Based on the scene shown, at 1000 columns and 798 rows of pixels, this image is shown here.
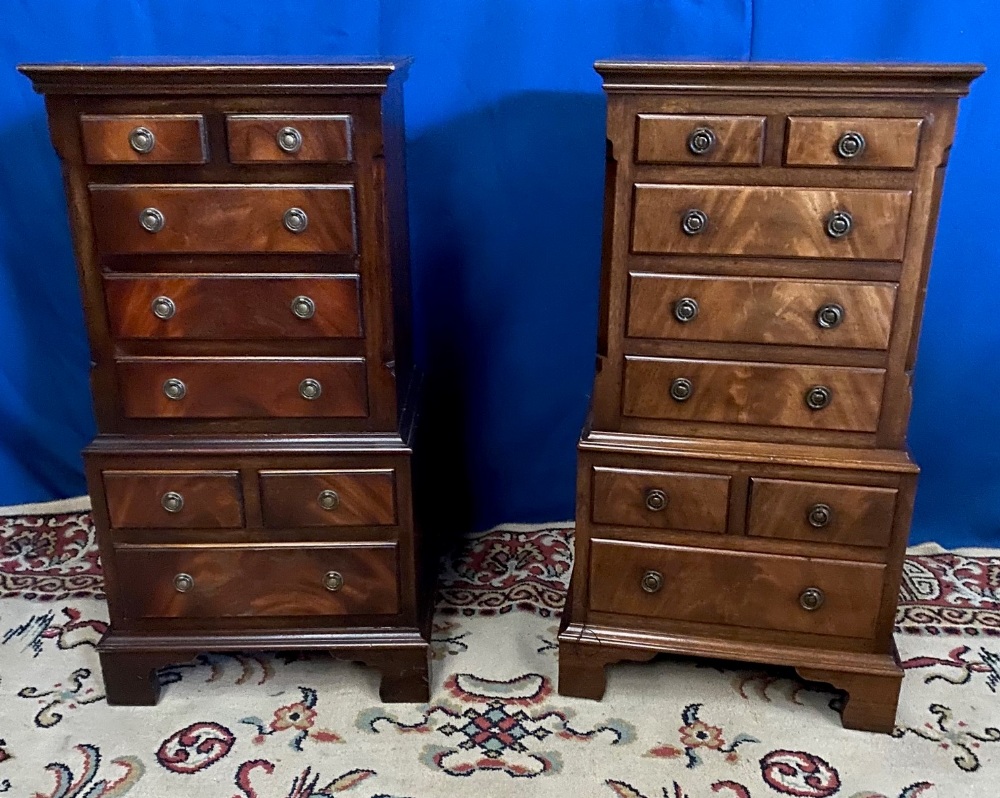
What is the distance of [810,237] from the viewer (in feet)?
5.51

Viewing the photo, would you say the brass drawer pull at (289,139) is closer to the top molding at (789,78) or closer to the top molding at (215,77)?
the top molding at (215,77)

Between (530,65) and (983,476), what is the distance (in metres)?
1.57

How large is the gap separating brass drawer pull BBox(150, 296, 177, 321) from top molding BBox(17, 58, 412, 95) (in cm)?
37

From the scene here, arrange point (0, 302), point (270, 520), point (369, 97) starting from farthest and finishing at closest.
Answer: point (0, 302) → point (270, 520) → point (369, 97)

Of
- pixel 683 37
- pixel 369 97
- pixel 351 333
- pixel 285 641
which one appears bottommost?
pixel 285 641

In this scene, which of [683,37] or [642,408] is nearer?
[642,408]

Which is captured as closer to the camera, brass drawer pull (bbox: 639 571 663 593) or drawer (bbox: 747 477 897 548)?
drawer (bbox: 747 477 897 548)

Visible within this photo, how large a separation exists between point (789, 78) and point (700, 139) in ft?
0.56

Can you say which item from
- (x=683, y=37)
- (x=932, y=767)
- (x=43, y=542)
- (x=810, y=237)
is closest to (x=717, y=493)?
(x=810, y=237)

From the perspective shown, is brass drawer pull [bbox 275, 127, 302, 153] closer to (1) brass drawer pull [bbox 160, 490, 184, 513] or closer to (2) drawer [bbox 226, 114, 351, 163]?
(2) drawer [bbox 226, 114, 351, 163]

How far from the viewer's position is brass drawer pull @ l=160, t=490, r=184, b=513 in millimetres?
1901

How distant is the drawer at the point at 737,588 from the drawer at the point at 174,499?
0.75 metres

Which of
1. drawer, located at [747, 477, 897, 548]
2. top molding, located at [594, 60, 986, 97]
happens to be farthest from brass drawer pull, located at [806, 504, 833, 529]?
top molding, located at [594, 60, 986, 97]

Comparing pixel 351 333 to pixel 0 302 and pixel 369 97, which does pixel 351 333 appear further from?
pixel 0 302
